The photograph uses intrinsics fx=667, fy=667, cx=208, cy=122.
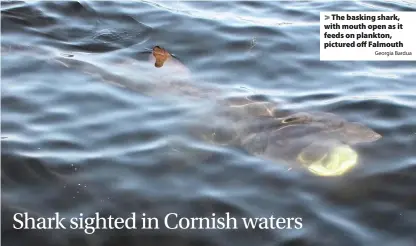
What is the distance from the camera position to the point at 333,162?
16.4ft

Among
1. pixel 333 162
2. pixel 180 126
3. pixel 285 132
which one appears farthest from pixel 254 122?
pixel 333 162

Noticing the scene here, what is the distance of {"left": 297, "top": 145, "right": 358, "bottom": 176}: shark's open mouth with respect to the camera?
4895 mm

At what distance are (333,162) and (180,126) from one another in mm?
1280

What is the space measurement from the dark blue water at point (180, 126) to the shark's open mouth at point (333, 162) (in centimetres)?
9

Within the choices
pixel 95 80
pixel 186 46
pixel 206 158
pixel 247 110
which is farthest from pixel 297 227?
pixel 186 46

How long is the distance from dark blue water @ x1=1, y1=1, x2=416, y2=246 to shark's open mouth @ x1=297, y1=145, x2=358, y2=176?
0.09m

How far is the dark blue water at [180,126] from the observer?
4.31 m

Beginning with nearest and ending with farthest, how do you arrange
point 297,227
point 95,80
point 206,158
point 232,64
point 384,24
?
point 297,227
point 206,158
point 95,80
point 232,64
point 384,24

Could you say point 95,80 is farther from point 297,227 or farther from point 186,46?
point 297,227

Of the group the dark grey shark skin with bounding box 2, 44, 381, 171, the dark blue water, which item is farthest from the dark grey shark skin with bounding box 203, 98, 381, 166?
the dark blue water

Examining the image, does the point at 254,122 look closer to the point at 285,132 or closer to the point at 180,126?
the point at 285,132

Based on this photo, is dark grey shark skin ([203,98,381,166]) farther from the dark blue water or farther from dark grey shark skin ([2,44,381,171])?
the dark blue water

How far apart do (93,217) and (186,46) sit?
331cm

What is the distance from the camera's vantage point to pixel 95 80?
6.20 metres
